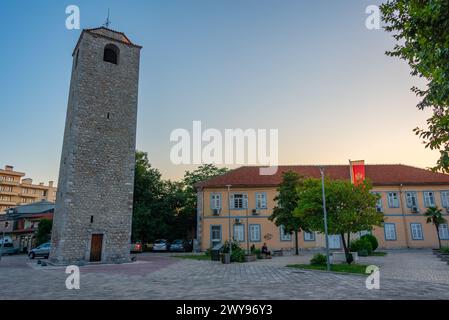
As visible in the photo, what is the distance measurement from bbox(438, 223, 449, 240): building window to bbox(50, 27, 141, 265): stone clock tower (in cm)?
3301

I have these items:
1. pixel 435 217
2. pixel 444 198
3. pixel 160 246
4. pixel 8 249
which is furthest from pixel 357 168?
pixel 8 249

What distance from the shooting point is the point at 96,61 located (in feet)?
82.3

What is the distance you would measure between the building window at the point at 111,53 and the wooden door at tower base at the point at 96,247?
1531 cm

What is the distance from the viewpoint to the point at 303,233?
111 feet

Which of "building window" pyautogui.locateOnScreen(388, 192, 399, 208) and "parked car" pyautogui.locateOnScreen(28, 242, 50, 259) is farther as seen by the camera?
"building window" pyautogui.locateOnScreen(388, 192, 399, 208)

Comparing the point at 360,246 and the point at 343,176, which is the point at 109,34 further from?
the point at 343,176

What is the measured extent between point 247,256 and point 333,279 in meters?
10.8

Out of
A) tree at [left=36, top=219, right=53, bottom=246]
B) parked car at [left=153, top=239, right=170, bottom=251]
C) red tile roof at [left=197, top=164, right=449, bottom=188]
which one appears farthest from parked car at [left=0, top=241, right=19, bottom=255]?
red tile roof at [left=197, top=164, right=449, bottom=188]

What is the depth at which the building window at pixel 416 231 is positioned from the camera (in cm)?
3306

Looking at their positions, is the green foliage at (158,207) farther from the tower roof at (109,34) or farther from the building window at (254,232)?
the tower roof at (109,34)

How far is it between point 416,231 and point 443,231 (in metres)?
2.80

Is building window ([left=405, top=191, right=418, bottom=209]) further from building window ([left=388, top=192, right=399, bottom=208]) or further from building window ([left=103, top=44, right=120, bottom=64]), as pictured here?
building window ([left=103, top=44, right=120, bottom=64])

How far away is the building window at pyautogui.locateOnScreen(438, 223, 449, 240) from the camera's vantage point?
32688mm

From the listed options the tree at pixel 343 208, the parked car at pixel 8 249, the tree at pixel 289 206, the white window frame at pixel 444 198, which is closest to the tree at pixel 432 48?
the tree at pixel 343 208
